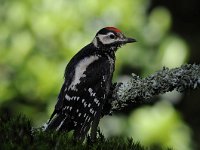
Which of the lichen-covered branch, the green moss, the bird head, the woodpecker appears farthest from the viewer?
the bird head

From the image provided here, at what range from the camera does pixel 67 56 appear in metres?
7.68

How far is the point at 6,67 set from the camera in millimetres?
7762

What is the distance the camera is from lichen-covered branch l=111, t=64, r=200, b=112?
16.1 feet

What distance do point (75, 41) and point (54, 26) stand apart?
28cm

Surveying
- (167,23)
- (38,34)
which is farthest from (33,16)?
(167,23)

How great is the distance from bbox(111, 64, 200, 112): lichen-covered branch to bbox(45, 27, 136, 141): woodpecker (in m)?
0.24

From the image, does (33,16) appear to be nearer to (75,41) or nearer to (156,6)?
(75,41)

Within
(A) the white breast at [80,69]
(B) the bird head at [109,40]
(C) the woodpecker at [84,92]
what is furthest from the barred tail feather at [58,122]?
(B) the bird head at [109,40]

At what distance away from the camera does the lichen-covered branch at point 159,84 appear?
16.1 ft

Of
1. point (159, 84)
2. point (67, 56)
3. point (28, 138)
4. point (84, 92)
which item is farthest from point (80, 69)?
point (67, 56)

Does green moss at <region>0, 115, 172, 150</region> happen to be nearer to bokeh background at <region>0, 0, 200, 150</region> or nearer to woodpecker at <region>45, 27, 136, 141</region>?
woodpecker at <region>45, 27, 136, 141</region>

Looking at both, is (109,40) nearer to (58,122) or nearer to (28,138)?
(58,122)

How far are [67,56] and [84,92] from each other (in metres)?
2.23

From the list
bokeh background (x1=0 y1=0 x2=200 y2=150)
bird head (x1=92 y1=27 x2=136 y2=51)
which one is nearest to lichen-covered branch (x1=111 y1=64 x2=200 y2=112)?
bird head (x1=92 y1=27 x2=136 y2=51)
